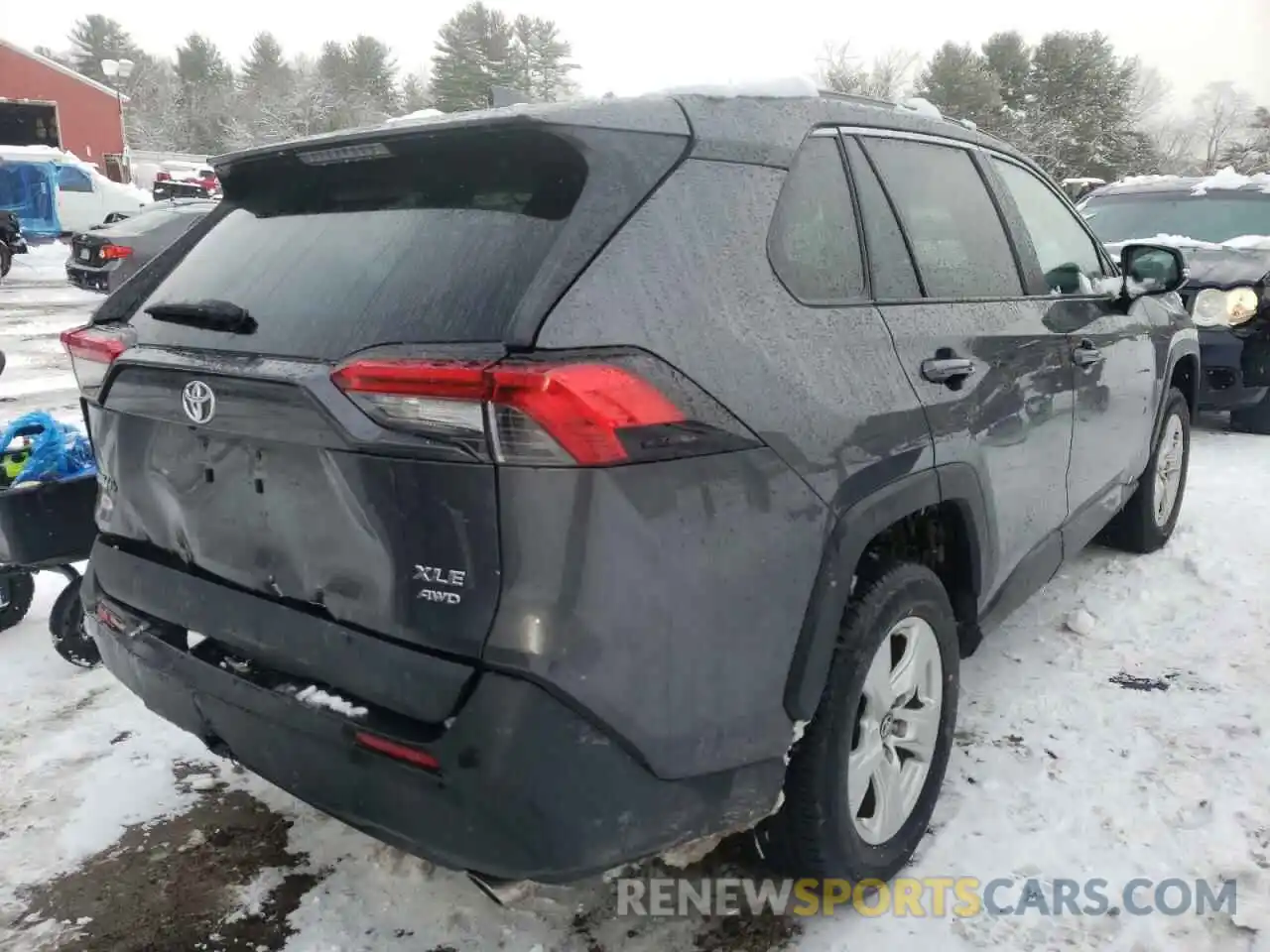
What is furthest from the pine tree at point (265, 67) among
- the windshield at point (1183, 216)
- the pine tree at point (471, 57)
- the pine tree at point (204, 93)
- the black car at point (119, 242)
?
the windshield at point (1183, 216)

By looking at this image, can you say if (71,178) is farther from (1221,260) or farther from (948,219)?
(948,219)

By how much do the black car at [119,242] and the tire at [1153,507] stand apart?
41.2 ft

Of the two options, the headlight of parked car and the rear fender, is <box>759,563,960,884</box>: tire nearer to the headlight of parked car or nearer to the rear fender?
the rear fender

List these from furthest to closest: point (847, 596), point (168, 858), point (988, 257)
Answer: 1. point (988, 257)
2. point (168, 858)
3. point (847, 596)

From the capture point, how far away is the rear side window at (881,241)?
7.69ft

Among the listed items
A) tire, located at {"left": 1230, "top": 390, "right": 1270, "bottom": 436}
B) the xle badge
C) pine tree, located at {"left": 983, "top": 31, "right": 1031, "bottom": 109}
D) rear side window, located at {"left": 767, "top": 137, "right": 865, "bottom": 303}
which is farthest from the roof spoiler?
pine tree, located at {"left": 983, "top": 31, "right": 1031, "bottom": 109}

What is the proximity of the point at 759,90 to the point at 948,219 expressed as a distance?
35.3 inches

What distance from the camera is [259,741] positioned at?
6.30 ft

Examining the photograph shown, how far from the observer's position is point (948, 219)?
9.07ft

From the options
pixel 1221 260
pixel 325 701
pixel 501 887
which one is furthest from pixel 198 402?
pixel 1221 260

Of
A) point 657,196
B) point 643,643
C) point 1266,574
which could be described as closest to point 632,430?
point 643,643

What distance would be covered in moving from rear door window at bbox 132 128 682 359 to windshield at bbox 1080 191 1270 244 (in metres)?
7.10

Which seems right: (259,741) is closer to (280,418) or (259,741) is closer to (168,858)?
(280,418)

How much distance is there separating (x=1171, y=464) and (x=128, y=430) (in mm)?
4691
